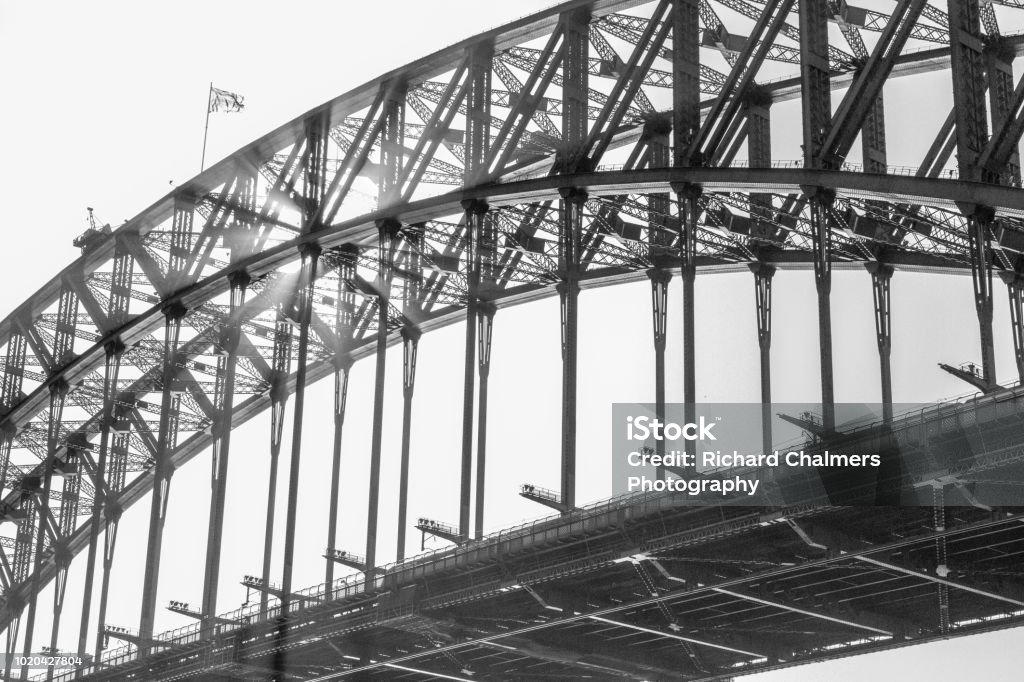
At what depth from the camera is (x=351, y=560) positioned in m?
70.1

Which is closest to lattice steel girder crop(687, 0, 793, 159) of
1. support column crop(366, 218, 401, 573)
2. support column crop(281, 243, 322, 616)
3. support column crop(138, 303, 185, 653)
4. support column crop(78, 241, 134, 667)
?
support column crop(366, 218, 401, 573)

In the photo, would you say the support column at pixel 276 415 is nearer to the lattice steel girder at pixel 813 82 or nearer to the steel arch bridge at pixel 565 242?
the steel arch bridge at pixel 565 242

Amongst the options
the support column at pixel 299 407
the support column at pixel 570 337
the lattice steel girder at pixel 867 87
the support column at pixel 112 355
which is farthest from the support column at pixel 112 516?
the lattice steel girder at pixel 867 87

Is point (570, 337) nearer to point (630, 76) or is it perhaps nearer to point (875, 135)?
point (630, 76)

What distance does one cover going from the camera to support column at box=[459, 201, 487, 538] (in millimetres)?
66375

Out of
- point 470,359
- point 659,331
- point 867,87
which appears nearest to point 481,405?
point 470,359

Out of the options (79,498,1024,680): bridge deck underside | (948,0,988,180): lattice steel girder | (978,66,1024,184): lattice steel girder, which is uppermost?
(948,0,988,180): lattice steel girder

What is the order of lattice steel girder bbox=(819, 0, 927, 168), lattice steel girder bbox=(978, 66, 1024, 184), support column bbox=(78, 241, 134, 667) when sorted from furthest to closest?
support column bbox=(78, 241, 134, 667), lattice steel girder bbox=(819, 0, 927, 168), lattice steel girder bbox=(978, 66, 1024, 184)

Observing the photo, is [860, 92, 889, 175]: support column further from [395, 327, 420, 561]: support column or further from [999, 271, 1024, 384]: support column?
[395, 327, 420, 561]: support column

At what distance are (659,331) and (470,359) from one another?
742 centimetres

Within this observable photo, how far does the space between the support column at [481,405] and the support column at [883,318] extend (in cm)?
1515

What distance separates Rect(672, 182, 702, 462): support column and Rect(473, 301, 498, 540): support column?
33.7ft

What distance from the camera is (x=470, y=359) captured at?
69.6 m

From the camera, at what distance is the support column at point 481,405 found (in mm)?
67812
